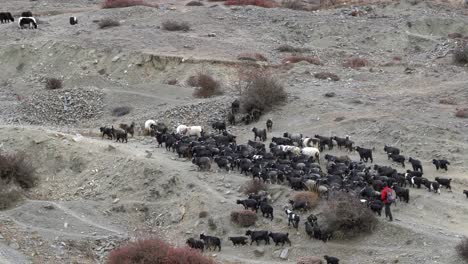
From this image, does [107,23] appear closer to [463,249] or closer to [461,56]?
[461,56]

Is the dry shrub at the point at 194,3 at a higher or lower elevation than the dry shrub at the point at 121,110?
higher

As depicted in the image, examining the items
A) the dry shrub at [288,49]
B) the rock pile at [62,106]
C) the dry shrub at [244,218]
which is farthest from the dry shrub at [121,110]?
the dry shrub at [244,218]

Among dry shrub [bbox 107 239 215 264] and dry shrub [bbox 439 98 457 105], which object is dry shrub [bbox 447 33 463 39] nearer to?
dry shrub [bbox 439 98 457 105]

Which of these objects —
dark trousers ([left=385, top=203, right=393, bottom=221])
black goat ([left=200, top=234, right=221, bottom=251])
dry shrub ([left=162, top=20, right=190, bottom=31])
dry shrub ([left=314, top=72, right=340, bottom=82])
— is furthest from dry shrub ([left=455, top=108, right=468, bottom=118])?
dry shrub ([left=162, top=20, right=190, bottom=31])

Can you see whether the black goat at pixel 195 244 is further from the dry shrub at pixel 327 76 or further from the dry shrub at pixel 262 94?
the dry shrub at pixel 327 76

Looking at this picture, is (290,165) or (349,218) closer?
(349,218)

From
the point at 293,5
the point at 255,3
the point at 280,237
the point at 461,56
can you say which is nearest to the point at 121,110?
the point at 280,237
